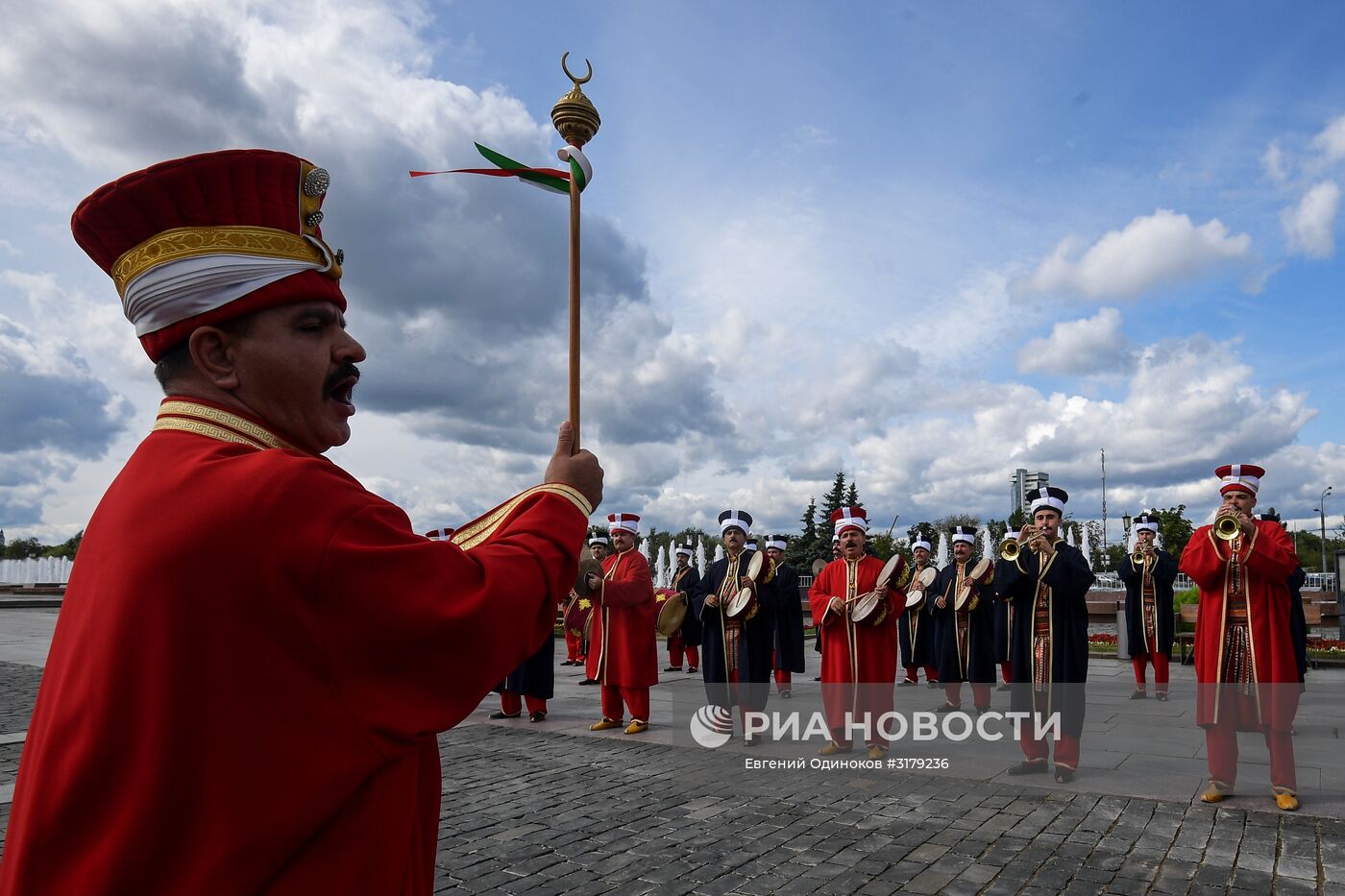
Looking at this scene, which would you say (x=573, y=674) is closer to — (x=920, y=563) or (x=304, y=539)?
(x=920, y=563)

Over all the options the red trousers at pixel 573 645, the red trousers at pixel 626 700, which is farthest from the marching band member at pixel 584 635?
the red trousers at pixel 626 700

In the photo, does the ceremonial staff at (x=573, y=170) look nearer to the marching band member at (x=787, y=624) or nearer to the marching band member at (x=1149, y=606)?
the marching band member at (x=787, y=624)

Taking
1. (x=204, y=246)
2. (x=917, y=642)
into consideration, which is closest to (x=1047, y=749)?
(x=917, y=642)

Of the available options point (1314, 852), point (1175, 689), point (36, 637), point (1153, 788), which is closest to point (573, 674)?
point (1175, 689)

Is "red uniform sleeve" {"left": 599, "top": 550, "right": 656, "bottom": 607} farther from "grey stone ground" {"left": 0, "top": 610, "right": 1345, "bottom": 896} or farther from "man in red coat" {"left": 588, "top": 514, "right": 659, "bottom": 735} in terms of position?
"grey stone ground" {"left": 0, "top": 610, "right": 1345, "bottom": 896}

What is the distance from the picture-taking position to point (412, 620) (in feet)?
4.52

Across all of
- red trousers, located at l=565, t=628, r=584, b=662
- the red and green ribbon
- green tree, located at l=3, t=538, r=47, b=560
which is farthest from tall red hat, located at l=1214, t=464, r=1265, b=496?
green tree, located at l=3, t=538, r=47, b=560

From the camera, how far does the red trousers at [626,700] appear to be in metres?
9.80

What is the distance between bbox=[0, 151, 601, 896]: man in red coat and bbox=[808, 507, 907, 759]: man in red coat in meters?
7.22

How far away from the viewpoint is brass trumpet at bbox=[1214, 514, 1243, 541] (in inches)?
240

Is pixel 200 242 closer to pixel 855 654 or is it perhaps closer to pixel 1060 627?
pixel 1060 627

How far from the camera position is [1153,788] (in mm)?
6738

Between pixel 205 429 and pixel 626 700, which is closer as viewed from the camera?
pixel 205 429

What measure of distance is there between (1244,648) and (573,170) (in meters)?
6.17
